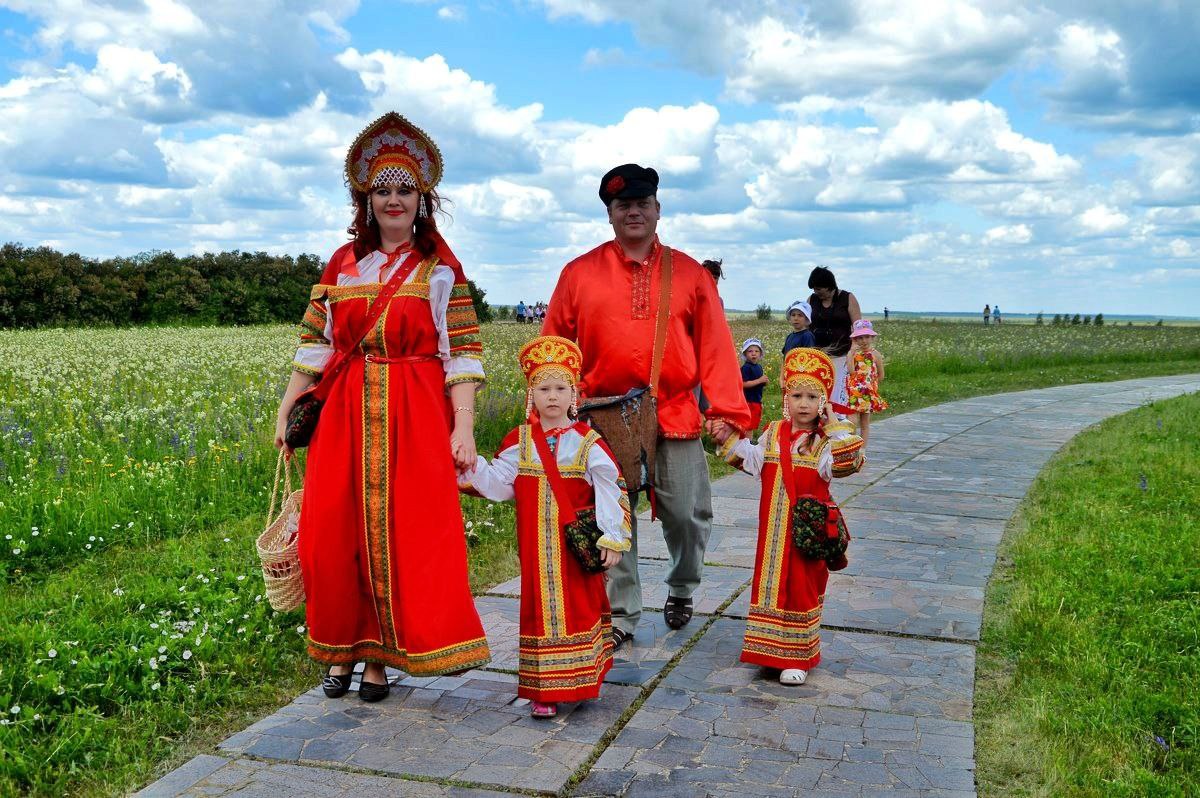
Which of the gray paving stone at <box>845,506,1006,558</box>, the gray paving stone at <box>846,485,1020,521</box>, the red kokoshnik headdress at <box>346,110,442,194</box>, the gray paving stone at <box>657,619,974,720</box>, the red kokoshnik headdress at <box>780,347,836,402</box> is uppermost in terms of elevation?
the red kokoshnik headdress at <box>346,110,442,194</box>

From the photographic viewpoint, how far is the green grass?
4.03 metres

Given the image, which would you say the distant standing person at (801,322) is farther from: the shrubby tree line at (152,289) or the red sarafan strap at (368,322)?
the shrubby tree line at (152,289)

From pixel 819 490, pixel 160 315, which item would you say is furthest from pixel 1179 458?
pixel 160 315

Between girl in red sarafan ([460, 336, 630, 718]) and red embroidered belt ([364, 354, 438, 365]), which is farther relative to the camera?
red embroidered belt ([364, 354, 438, 365])

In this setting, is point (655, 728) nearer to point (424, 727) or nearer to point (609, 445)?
point (424, 727)

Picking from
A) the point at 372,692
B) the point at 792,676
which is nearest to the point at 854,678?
the point at 792,676

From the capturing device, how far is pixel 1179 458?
35.0 ft

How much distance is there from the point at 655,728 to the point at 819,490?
131cm

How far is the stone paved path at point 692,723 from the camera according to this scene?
384cm

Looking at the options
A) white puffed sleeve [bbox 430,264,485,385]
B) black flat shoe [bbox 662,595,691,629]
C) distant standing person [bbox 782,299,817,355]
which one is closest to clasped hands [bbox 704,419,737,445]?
black flat shoe [bbox 662,595,691,629]

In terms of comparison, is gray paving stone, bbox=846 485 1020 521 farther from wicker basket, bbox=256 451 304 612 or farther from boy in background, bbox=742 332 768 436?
wicker basket, bbox=256 451 304 612

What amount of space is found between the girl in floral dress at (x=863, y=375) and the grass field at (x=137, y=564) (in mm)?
3403

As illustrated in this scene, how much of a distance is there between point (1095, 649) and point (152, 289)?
39.0m

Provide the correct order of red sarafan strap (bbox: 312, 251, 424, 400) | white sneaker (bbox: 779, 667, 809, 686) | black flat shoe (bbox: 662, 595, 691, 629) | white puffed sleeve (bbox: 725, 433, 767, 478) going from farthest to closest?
black flat shoe (bbox: 662, 595, 691, 629)
white puffed sleeve (bbox: 725, 433, 767, 478)
white sneaker (bbox: 779, 667, 809, 686)
red sarafan strap (bbox: 312, 251, 424, 400)
